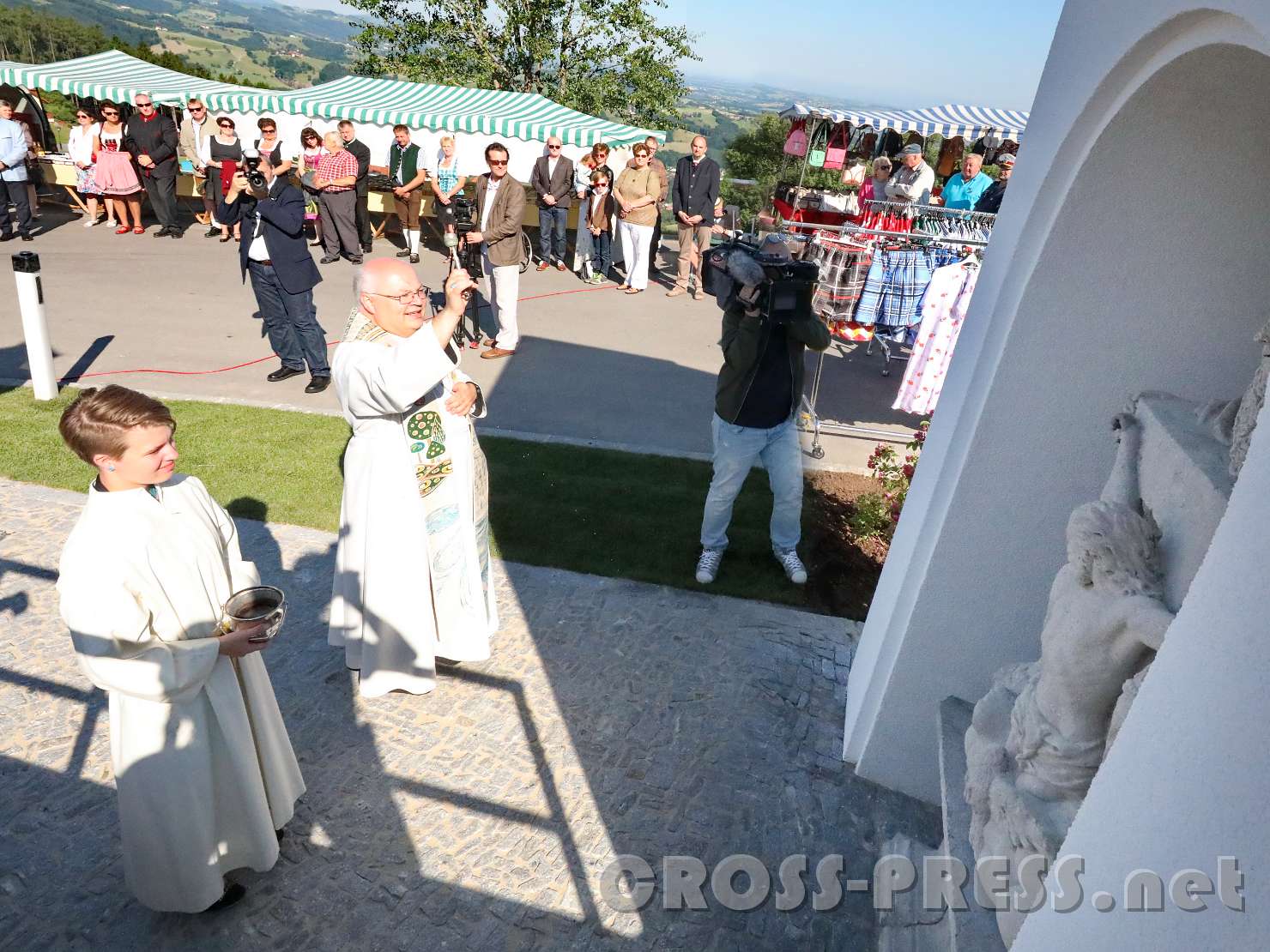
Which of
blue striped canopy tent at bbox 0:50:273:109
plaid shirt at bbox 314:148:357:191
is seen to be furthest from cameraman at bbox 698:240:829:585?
blue striped canopy tent at bbox 0:50:273:109

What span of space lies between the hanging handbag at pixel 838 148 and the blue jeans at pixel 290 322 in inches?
406

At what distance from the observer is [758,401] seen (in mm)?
4875

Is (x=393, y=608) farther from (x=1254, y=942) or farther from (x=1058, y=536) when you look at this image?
(x=1254, y=942)

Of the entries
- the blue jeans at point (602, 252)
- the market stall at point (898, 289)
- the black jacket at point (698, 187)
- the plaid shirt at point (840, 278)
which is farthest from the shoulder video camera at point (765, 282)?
the blue jeans at point (602, 252)

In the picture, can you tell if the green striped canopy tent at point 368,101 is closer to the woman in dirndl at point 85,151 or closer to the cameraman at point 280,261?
the woman in dirndl at point 85,151

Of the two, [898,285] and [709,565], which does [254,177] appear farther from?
[898,285]

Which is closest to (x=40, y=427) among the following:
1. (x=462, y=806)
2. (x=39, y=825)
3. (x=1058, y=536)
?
(x=39, y=825)

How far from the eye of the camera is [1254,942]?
108 cm

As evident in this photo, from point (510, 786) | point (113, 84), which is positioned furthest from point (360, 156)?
point (510, 786)

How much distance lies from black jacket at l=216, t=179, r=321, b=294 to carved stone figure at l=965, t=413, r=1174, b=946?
22.5ft

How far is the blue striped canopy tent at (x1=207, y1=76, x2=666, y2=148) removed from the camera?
14.7m

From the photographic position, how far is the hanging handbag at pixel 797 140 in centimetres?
1483

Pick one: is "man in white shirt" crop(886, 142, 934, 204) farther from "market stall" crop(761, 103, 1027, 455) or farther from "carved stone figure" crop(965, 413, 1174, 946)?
"carved stone figure" crop(965, 413, 1174, 946)

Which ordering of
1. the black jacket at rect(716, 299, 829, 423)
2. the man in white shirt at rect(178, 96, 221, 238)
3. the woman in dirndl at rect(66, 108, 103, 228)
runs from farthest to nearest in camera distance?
the man in white shirt at rect(178, 96, 221, 238)
the woman in dirndl at rect(66, 108, 103, 228)
the black jacket at rect(716, 299, 829, 423)
